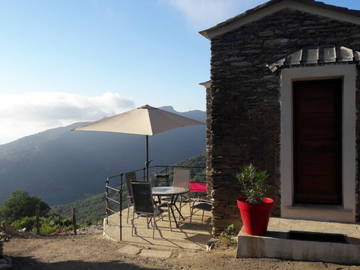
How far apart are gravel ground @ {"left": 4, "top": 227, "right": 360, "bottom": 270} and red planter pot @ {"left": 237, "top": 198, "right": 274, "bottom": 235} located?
0.38 metres

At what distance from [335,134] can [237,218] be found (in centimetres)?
208

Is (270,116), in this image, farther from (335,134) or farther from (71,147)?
(71,147)

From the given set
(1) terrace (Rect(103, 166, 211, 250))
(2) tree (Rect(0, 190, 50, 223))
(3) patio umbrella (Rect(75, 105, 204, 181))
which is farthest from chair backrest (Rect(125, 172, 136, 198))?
(2) tree (Rect(0, 190, 50, 223))

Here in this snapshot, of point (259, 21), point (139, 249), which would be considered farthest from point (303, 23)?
point (139, 249)

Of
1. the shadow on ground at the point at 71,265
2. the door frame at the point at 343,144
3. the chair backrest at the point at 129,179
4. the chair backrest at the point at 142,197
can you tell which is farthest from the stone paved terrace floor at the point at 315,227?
the chair backrest at the point at 129,179

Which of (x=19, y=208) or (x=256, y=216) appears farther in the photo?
(x=19, y=208)

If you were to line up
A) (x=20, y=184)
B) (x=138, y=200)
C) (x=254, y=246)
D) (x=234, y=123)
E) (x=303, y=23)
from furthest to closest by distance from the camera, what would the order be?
1. (x=20, y=184)
2. (x=138, y=200)
3. (x=234, y=123)
4. (x=303, y=23)
5. (x=254, y=246)

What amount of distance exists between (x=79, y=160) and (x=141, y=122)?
14725 centimetres

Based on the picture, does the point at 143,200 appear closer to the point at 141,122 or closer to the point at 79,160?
the point at 141,122

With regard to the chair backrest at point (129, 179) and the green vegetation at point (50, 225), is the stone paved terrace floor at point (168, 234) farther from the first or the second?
the green vegetation at point (50, 225)

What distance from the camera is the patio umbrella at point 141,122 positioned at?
623cm

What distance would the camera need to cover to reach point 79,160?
479 ft

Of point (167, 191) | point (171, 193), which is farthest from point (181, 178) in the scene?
point (171, 193)

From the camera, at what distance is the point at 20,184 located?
127375 millimetres
